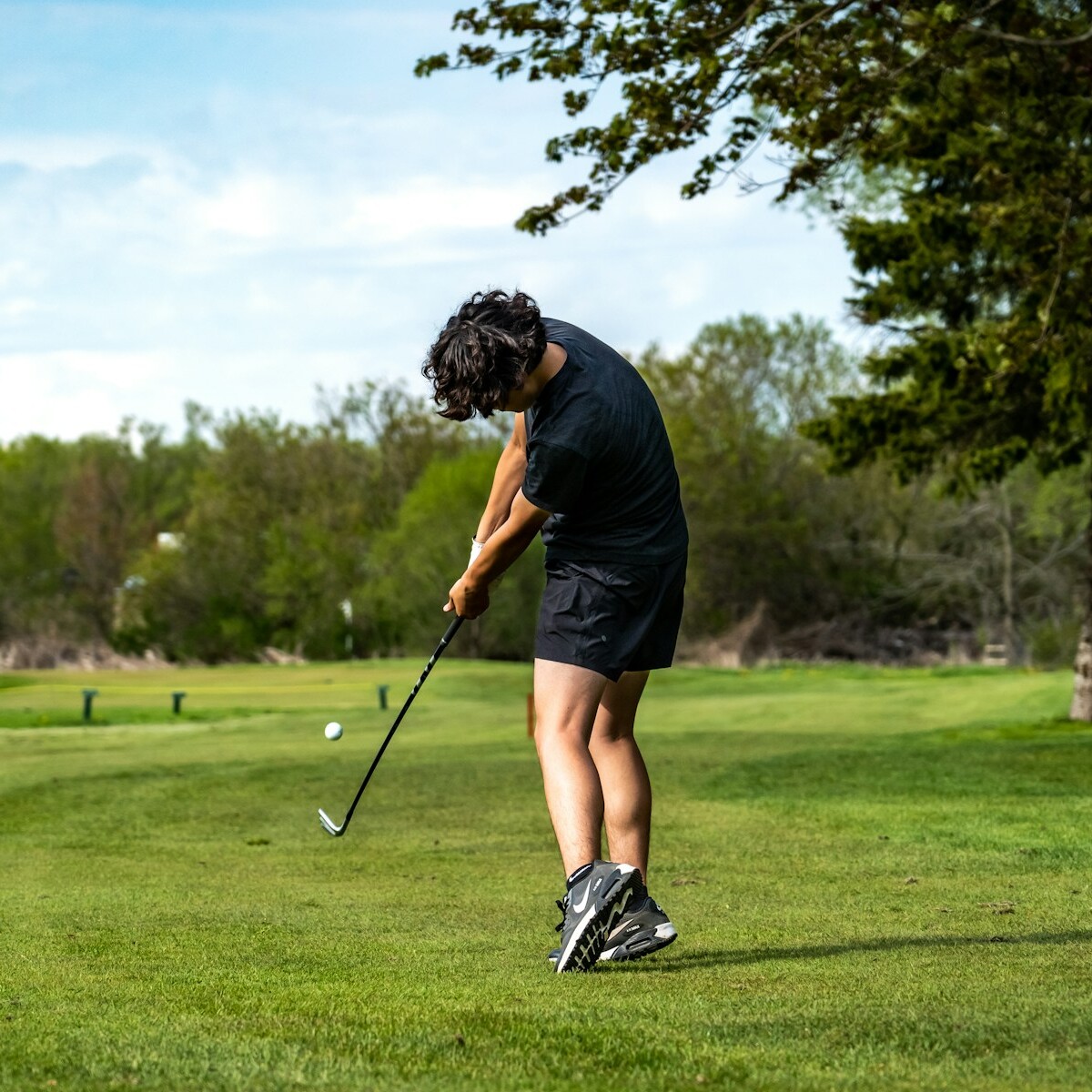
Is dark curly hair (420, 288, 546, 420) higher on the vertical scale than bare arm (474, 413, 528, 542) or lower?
higher

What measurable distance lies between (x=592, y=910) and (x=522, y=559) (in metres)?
44.2

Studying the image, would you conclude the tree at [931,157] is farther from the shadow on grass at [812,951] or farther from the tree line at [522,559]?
the tree line at [522,559]

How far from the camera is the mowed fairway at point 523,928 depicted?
136 inches

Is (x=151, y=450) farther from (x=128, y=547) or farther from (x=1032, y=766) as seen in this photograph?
(x=1032, y=766)

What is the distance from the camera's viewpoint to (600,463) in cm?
504

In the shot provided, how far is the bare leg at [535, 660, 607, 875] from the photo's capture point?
509cm

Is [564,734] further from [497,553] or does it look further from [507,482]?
[507,482]

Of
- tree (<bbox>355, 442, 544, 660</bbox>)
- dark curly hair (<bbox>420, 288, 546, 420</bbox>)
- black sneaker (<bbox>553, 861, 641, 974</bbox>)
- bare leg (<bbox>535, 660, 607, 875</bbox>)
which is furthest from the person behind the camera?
tree (<bbox>355, 442, 544, 660</bbox>)

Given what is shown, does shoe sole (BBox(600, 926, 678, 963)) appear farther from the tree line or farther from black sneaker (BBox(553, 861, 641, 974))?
the tree line

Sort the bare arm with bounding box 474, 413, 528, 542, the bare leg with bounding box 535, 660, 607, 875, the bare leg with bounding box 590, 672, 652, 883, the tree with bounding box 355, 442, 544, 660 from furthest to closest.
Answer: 1. the tree with bounding box 355, 442, 544, 660
2. the bare leg with bounding box 590, 672, 652, 883
3. the bare arm with bounding box 474, 413, 528, 542
4. the bare leg with bounding box 535, 660, 607, 875

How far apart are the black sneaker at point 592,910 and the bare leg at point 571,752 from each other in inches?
7.2

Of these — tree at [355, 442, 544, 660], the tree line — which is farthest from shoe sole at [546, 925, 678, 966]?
tree at [355, 442, 544, 660]

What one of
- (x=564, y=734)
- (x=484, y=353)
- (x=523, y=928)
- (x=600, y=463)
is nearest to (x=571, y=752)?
(x=564, y=734)

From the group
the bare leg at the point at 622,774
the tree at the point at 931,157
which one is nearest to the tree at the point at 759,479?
the tree at the point at 931,157
